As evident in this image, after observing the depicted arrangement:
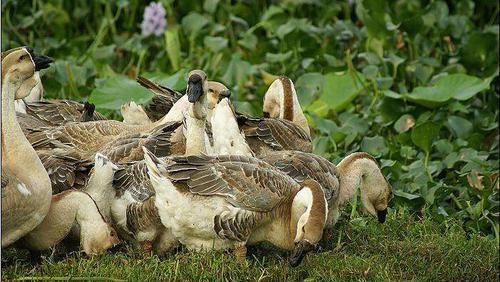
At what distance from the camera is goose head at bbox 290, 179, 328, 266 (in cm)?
768

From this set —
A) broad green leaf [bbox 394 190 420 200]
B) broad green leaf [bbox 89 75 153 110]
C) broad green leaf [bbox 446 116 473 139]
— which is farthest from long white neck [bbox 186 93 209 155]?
broad green leaf [bbox 446 116 473 139]

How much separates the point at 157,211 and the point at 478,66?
5.48 metres

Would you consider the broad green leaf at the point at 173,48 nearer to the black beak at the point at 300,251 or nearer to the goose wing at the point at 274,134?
the goose wing at the point at 274,134

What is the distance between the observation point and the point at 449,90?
11812 millimetres

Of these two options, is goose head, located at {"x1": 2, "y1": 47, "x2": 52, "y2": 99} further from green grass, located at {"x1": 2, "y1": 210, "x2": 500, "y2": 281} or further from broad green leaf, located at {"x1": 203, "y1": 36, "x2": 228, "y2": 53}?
broad green leaf, located at {"x1": 203, "y1": 36, "x2": 228, "y2": 53}

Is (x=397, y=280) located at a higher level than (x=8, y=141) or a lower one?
lower

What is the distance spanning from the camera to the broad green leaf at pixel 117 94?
1055 centimetres

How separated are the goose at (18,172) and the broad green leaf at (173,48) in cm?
536

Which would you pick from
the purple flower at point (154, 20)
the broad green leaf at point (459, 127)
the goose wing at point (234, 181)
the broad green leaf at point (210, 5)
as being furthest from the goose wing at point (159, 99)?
the broad green leaf at point (210, 5)

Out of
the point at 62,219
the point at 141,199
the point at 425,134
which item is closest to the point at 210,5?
the point at 425,134

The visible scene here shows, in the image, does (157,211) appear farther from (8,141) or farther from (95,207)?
(8,141)

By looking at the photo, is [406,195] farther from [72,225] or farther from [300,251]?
[72,225]

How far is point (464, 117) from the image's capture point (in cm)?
1191

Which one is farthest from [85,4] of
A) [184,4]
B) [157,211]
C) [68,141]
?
[157,211]
